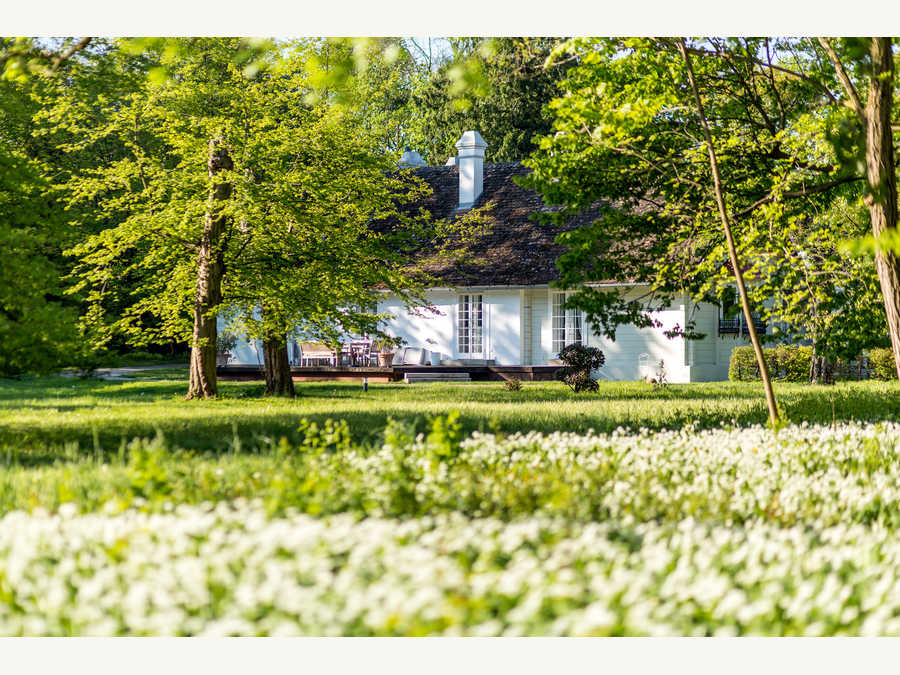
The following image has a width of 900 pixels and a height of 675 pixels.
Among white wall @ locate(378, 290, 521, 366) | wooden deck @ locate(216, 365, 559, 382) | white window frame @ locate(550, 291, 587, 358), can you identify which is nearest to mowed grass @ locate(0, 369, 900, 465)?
wooden deck @ locate(216, 365, 559, 382)

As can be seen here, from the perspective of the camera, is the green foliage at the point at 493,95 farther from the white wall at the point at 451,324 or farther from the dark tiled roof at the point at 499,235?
the white wall at the point at 451,324

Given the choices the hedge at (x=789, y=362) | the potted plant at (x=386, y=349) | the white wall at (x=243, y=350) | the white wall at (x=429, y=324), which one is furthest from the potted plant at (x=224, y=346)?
the hedge at (x=789, y=362)

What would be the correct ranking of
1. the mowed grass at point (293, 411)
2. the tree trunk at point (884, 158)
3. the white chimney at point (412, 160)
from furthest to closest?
the white chimney at point (412, 160) → the tree trunk at point (884, 158) → the mowed grass at point (293, 411)

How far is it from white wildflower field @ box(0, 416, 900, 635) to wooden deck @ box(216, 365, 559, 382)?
12.9 ft

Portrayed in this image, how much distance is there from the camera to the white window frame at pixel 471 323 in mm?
14332

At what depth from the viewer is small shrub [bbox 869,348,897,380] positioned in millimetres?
17906

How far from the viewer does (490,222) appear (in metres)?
14.4

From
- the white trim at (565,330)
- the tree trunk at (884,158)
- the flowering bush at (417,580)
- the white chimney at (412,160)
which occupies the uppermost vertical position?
the white chimney at (412,160)

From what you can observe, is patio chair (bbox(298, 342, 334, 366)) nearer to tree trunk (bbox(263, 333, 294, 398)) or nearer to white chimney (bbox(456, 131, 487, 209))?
tree trunk (bbox(263, 333, 294, 398))

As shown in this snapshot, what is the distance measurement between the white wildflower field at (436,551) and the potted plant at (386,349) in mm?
5411
